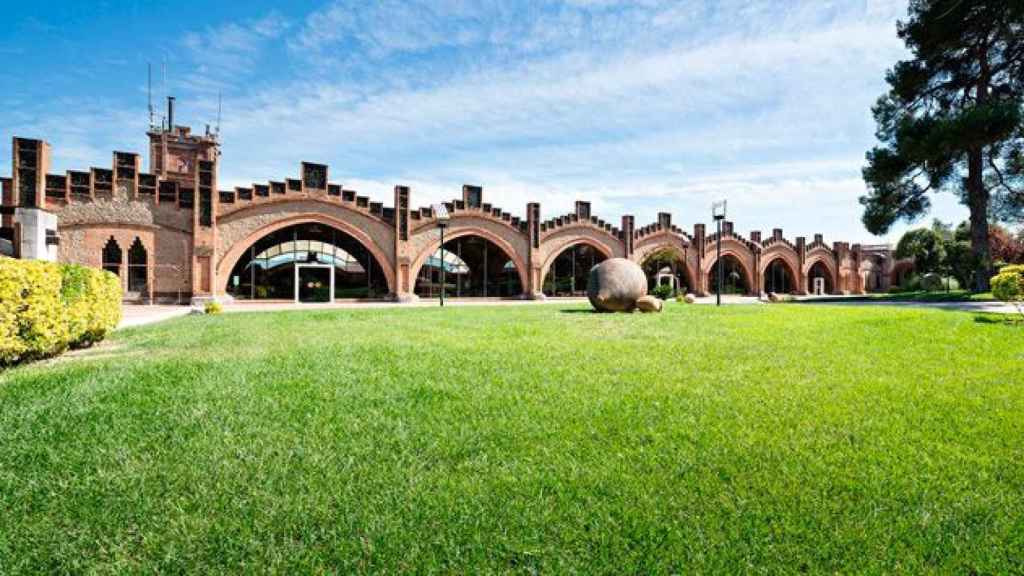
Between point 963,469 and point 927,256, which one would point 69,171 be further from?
point 927,256

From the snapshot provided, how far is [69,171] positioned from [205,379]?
81.0ft

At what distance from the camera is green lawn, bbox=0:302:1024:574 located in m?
2.50

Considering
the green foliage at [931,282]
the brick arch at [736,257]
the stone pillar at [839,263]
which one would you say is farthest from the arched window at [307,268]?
the stone pillar at [839,263]

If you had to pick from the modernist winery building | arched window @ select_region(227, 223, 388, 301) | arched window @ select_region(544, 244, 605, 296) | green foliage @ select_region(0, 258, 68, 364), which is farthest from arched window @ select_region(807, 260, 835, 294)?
green foliage @ select_region(0, 258, 68, 364)

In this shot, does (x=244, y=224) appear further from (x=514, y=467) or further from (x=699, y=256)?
(x=699, y=256)

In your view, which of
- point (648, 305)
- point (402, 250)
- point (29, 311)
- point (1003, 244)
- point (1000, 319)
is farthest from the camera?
point (1003, 244)

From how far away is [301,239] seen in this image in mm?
28688

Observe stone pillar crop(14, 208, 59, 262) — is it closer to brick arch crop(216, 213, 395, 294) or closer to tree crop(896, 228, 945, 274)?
brick arch crop(216, 213, 395, 294)

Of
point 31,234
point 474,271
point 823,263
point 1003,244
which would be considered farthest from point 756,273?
point 31,234

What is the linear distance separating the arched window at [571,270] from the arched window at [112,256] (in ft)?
83.0

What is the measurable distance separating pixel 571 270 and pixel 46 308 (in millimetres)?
33726

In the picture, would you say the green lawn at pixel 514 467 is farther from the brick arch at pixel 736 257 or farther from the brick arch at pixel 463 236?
the brick arch at pixel 736 257

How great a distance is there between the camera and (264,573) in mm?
2346

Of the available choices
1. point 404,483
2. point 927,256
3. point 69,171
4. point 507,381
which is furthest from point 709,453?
point 927,256
